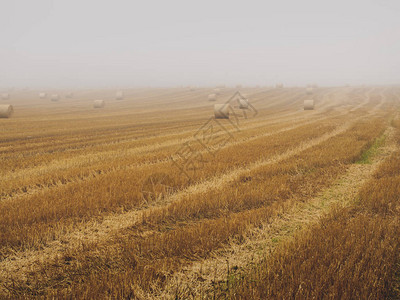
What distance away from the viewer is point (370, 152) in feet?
28.8

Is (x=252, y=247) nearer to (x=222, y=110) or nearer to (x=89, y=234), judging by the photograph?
(x=89, y=234)

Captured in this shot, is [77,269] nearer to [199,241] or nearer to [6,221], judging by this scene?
[199,241]

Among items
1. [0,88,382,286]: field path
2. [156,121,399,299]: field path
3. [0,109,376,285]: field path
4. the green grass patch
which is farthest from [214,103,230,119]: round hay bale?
[156,121,399,299]: field path

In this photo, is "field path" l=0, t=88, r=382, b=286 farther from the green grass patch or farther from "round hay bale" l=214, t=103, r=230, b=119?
"round hay bale" l=214, t=103, r=230, b=119

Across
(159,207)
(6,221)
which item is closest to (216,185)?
(159,207)

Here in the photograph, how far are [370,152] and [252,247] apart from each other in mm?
7754

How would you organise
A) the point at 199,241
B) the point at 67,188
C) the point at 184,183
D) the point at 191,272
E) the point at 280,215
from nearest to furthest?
the point at 191,272
the point at 199,241
the point at 280,215
the point at 67,188
the point at 184,183

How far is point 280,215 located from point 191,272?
212cm

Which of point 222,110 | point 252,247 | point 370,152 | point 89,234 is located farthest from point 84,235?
point 222,110

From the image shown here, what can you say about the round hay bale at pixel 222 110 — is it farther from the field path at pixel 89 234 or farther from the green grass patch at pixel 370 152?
the field path at pixel 89 234

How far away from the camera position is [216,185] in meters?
5.68

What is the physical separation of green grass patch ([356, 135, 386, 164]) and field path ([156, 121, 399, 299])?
80.6 inches

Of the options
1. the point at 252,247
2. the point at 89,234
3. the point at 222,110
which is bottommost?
the point at 252,247

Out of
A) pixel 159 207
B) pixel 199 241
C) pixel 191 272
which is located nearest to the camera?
pixel 191 272
